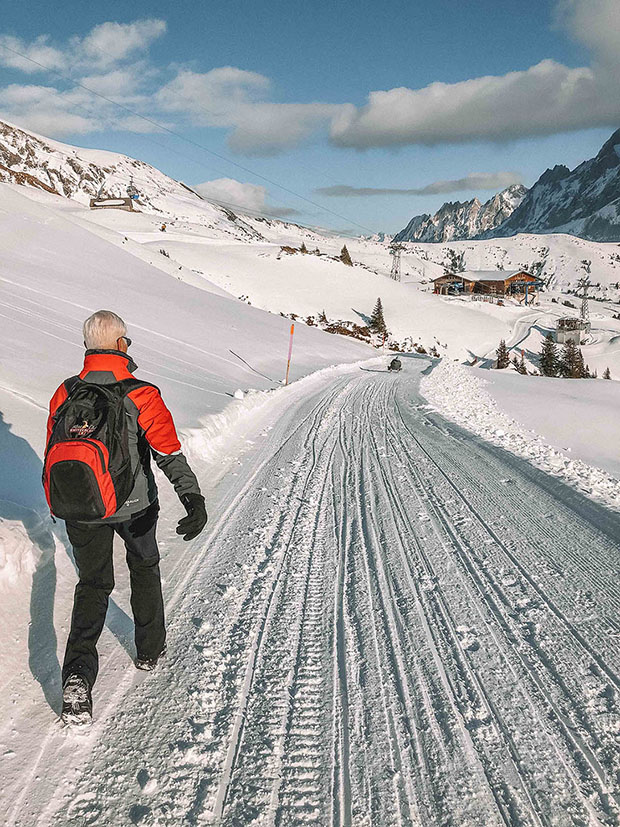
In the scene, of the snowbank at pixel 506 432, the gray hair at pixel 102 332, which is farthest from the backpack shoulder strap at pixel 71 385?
the snowbank at pixel 506 432

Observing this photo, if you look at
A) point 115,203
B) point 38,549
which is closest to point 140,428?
point 38,549

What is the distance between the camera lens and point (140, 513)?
2.77 metres

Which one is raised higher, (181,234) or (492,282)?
(492,282)

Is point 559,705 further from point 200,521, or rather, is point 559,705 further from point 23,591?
point 23,591

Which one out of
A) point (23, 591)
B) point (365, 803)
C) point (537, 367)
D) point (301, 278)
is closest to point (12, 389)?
point (23, 591)

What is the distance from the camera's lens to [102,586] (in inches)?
106

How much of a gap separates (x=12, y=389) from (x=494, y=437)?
26.4 ft

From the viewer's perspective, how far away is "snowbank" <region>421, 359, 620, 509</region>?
6367 millimetres

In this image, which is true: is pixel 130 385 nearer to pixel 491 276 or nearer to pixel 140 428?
pixel 140 428

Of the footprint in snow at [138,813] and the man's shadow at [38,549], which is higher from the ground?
the man's shadow at [38,549]

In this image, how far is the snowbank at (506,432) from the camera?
6.37 meters

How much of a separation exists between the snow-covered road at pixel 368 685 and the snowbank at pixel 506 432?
3.42 ft

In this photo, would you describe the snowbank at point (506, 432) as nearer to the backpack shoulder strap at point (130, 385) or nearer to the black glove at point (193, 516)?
the black glove at point (193, 516)

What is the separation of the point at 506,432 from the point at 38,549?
8100 millimetres
